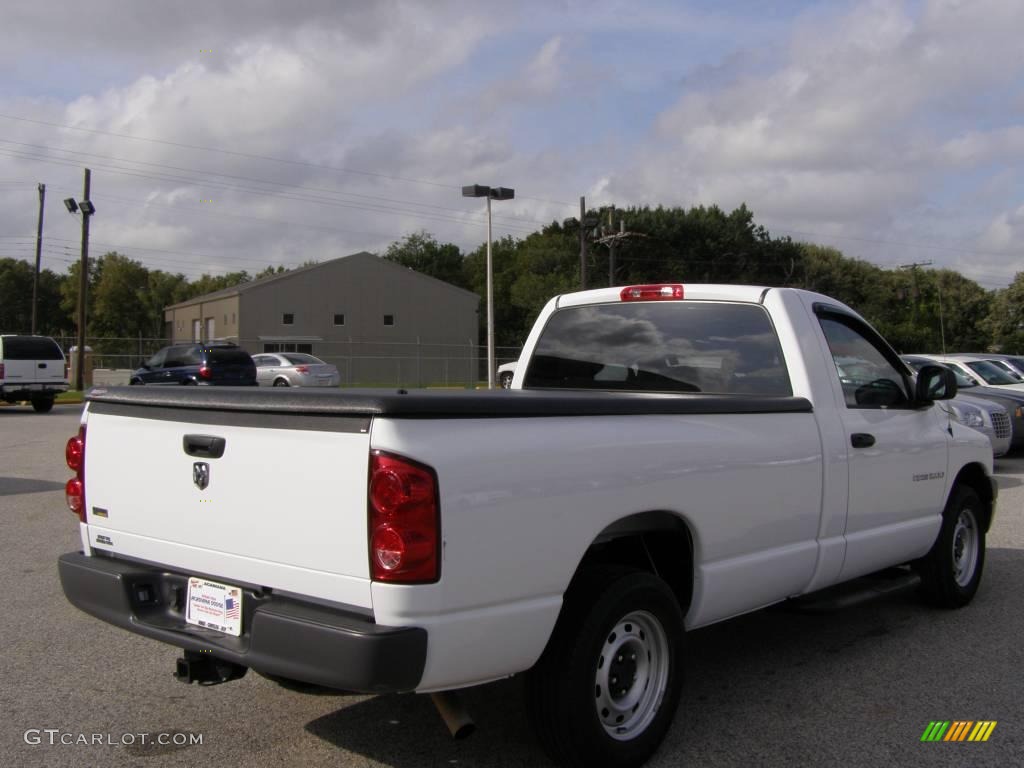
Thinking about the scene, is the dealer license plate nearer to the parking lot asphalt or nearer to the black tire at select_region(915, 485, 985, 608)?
the parking lot asphalt

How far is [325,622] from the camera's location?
3.00 m

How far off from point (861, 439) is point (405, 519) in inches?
115

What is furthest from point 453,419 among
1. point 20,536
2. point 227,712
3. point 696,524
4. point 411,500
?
point 20,536

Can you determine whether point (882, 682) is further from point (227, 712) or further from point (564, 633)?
point (227, 712)

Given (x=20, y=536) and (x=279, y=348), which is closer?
(x=20, y=536)

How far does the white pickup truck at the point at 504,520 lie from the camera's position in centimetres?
296

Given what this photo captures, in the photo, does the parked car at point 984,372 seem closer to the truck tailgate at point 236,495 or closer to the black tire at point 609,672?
the black tire at point 609,672

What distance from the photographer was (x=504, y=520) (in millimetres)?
3105

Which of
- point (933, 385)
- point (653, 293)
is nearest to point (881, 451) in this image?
point (933, 385)

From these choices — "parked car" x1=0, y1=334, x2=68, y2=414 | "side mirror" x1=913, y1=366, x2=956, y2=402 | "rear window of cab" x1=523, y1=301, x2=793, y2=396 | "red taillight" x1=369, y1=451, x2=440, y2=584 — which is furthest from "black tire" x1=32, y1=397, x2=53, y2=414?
"red taillight" x1=369, y1=451, x2=440, y2=584

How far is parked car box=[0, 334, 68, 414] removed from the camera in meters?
23.7

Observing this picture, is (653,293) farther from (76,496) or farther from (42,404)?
(42,404)

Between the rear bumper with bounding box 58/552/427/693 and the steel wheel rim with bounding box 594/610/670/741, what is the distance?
94 cm

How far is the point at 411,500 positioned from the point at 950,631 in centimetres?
413
